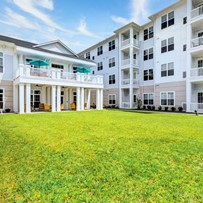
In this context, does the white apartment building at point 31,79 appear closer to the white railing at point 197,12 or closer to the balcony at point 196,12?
the balcony at point 196,12

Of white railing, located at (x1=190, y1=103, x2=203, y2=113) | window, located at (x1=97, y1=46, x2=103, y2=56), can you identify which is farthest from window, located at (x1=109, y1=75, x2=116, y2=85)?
white railing, located at (x1=190, y1=103, x2=203, y2=113)

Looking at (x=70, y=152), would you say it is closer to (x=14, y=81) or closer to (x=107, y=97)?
(x=14, y=81)

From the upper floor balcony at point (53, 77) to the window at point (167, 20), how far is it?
36.8ft

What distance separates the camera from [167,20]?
21938 mm

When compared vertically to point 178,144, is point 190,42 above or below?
above

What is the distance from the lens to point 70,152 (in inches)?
→ 187

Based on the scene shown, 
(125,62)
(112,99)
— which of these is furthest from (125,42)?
(112,99)

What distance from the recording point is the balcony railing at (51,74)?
52.6 ft

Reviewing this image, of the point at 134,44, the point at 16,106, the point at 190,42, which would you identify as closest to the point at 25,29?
the point at 16,106

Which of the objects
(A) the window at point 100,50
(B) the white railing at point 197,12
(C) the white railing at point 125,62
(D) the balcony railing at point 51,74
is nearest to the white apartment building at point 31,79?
(D) the balcony railing at point 51,74

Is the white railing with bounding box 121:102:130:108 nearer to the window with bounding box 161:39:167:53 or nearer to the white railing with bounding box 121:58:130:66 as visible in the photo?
the white railing with bounding box 121:58:130:66

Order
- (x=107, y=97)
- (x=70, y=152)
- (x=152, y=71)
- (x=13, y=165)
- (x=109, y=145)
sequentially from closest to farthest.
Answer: (x=13, y=165) < (x=70, y=152) < (x=109, y=145) < (x=152, y=71) < (x=107, y=97)

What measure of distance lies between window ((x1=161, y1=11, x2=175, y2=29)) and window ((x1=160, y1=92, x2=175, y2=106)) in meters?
8.96

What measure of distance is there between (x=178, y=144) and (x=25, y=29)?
1050 inches
